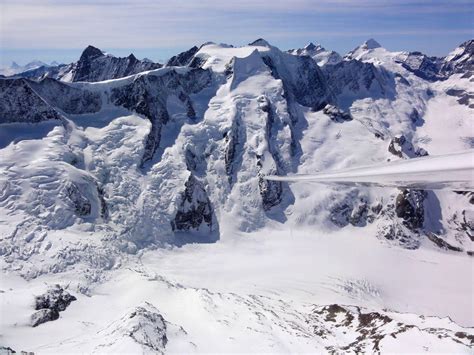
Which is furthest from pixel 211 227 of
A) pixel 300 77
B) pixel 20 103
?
pixel 300 77

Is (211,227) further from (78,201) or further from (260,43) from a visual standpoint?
(260,43)

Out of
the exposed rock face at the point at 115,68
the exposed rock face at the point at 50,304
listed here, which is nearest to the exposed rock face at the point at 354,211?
the exposed rock face at the point at 50,304

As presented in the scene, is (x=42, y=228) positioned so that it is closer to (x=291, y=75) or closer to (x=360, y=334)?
(x=360, y=334)

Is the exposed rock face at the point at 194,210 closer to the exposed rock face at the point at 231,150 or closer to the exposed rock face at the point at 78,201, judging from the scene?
the exposed rock face at the point at 231,150

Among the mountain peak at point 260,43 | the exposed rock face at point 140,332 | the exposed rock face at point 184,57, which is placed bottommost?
the exposed rock face at point 140,332

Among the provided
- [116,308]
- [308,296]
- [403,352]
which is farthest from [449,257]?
[116,308]

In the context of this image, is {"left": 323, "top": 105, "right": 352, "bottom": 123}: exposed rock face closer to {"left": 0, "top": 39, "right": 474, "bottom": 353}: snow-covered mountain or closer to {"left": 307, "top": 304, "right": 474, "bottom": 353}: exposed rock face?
{"left": 0, "top": 39, "right": 474, "bottom": 353}: snow-covered mountain
